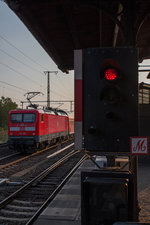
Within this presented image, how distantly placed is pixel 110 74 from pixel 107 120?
1.62ft

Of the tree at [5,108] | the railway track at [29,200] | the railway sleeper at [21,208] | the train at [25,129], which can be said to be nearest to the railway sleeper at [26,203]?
the railway track at [29,200]

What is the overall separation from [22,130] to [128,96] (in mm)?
15669

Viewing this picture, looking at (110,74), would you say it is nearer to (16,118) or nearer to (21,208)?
(21,208)

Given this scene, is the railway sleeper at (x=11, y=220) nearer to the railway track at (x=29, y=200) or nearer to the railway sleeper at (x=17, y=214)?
the railway track at (x=29, y=200)

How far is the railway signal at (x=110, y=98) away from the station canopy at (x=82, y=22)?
3.45ft

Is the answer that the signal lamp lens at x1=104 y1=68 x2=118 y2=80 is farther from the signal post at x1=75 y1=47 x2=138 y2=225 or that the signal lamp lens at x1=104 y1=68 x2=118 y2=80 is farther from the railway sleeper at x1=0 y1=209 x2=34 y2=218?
the railway sleeper at x1=0 y1=209 x2=34 y2=218

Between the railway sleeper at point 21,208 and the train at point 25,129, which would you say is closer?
the railway sleeper at point 21,208

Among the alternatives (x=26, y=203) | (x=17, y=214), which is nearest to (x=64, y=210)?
(x=17, y=214)

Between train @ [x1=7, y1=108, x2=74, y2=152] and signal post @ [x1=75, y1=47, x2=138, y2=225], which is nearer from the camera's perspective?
A: signal post @ [x1=75, y1=47, x2=138, y2=225]

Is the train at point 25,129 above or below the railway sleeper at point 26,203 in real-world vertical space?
above

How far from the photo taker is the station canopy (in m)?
3.90

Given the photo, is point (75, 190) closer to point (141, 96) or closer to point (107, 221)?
point (107, 221)

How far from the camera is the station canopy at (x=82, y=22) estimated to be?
3.90m

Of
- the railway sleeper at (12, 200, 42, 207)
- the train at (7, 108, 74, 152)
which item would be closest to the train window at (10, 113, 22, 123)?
the train at (7, 108, 74, 152)
